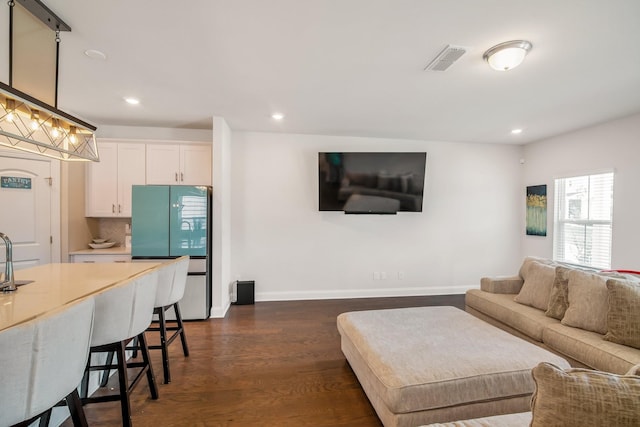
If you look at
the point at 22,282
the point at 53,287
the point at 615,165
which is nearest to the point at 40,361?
the point at 53,287

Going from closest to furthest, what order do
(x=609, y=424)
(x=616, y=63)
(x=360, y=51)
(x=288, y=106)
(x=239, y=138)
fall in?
(x=609, y=424) → (x=360, y=51) → (x=616, y=63) → (x=288, y=106) → (x=239, y=138)

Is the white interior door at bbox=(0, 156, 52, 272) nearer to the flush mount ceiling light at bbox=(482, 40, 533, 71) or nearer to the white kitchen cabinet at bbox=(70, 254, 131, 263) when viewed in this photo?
the white kitchen cabinet at bbox=(70, 254, 131, 263)

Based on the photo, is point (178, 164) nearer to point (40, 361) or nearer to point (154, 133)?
point (154, 133)

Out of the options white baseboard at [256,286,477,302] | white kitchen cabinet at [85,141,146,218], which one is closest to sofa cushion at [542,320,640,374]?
white baseboard at [256,286,477,302]

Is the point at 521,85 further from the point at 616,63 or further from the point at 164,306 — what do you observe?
the point at 164,306

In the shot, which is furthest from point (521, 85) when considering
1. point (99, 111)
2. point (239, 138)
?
point (99, 111)

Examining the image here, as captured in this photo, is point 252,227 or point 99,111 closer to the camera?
point 99,111

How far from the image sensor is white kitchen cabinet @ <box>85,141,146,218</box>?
367cm

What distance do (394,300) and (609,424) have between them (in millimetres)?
3684

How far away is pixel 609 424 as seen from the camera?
2.33ft

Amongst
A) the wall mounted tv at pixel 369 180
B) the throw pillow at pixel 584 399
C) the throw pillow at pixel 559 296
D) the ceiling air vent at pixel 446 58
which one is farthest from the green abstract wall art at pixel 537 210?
the throw pillow at pixel 584 399

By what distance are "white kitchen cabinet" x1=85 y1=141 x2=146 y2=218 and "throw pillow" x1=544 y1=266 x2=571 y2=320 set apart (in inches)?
195

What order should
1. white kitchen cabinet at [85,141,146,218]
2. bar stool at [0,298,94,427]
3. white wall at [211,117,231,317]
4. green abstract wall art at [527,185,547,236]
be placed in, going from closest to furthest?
bar stool at [0,298,94,427], white wall at [211,117,231,317], white kitchen cabinet at [85,141,146,218], green abstract wall art at [527,185,547,236]

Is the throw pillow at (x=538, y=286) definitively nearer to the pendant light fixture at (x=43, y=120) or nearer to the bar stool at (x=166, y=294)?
the bar stool at (x=166, y=294)
